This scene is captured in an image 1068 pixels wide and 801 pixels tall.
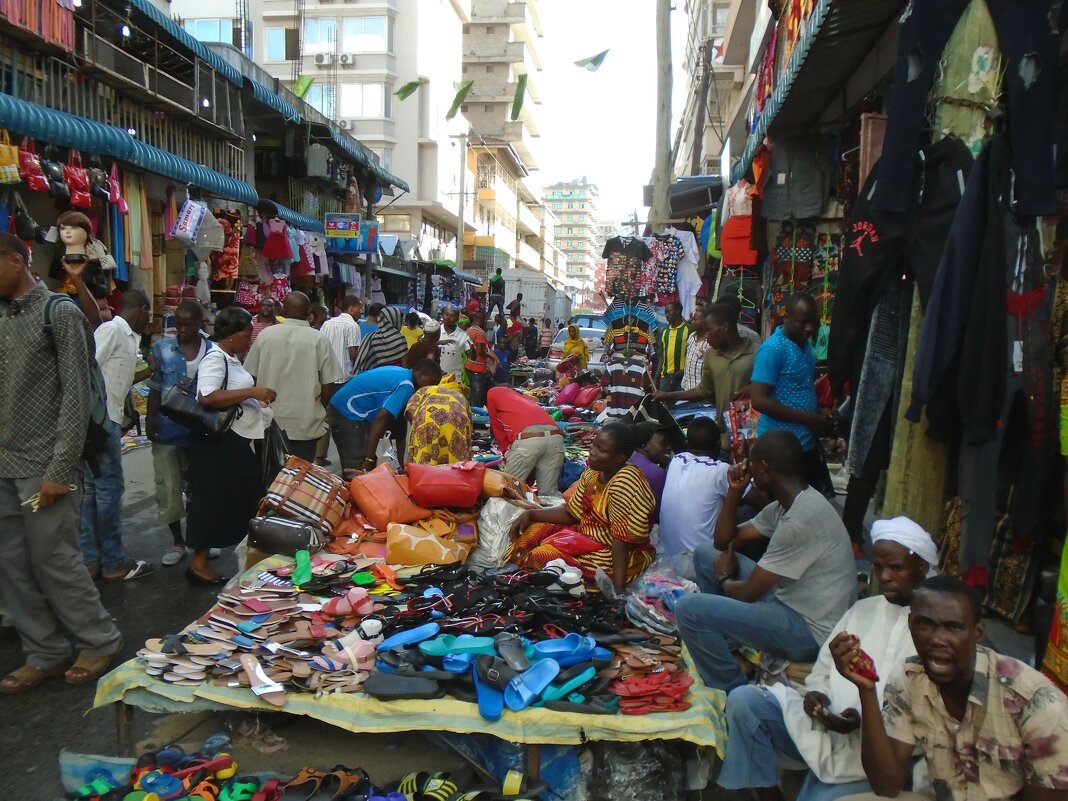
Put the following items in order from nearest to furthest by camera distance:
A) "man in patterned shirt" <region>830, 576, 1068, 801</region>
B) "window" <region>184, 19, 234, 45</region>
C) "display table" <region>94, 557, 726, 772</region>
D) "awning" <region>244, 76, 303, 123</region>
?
"man in patterned shirt" <region>830, 576, 1068, 801</region> < "display table" <region>94, 557, 726, 772</region> < "awning" <region>244, 76, 303, 123</region> < "window" <region>184, 19, 234, 45</region>

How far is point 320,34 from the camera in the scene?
1511 inches

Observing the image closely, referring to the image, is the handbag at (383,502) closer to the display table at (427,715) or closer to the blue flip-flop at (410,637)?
the blue flip-flop at (410,637)

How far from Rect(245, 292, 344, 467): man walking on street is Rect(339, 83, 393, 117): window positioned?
3448cm

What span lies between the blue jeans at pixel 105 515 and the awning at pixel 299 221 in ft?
31.9

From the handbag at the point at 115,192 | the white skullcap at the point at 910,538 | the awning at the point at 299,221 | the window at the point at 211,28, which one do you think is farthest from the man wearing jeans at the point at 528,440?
the window at the point at 211,28

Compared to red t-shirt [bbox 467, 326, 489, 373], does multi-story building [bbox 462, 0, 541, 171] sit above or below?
above

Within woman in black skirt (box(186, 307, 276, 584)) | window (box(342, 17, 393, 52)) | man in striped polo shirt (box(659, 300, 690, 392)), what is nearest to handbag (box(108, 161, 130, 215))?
woman in black skirt (box(186, 307, 276, 584))

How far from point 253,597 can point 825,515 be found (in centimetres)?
277

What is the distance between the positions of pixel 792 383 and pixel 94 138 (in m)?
7.23

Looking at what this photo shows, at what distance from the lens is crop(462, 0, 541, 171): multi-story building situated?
60969 millimetres

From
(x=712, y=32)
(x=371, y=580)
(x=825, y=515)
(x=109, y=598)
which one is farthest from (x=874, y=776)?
(x=712, y=32)

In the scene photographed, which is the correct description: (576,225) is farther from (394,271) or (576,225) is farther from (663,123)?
(663,123)

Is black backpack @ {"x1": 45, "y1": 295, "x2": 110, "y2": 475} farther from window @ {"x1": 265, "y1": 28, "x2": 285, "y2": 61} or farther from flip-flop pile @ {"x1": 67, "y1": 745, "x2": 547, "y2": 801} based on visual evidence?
window @ {"x1": 265, "y1": 28, "x2": 285, "y2": 61}

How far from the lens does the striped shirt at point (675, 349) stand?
30.0 ft
